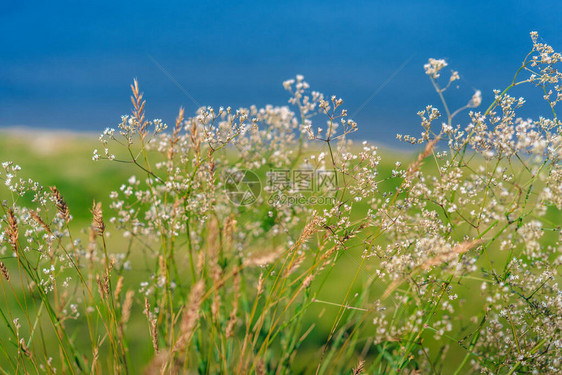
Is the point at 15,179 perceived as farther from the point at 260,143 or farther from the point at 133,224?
the point at 260,143

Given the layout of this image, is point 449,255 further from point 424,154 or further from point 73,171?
point 73,171

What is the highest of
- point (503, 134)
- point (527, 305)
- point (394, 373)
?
point (503, 134)

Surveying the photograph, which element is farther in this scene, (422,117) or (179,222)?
(179,222)

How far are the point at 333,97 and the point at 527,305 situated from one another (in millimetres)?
1751

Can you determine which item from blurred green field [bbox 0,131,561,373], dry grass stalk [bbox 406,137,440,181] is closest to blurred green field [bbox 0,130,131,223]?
blurred green field [bbox 0,131,561,373]

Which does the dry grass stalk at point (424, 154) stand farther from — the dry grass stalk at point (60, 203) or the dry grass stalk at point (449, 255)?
the dry grass stalk at point (60, 203)

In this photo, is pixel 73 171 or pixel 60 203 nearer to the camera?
pixel 60 203

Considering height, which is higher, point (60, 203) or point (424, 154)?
point (424, 154)

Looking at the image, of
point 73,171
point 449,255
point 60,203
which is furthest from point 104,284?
point 73,171

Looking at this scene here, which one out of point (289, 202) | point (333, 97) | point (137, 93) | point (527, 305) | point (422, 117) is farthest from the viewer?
point (289, 202)

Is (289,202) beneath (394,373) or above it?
above

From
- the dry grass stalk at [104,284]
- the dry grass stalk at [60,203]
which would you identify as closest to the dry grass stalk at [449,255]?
the dry grass stalk at [104,284]

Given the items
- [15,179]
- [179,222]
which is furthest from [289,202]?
[15,179]

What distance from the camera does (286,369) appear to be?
113 inches
